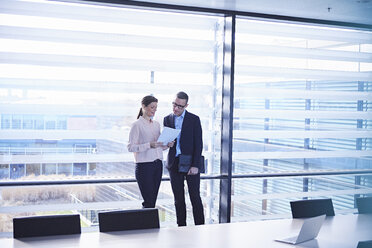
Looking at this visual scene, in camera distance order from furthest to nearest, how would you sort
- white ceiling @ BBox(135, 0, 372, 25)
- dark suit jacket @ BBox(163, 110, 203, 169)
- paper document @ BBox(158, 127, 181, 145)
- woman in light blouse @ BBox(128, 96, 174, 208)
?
white ceiling @ BBox(135, 0, 372, 25)
dark suit jacket @ BBox(163, 110, 203, 169)
woman in light blouse @ BBox(128, 96, 174, 208)
paper document @ BBox(158, 127, 181, 145)

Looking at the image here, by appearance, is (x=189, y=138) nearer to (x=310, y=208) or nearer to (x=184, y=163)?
(x=184, y=163)

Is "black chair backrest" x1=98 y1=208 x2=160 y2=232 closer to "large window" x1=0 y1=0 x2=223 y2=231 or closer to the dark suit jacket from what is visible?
the dark suit jacket

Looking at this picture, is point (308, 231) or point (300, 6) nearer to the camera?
point (308, 231)

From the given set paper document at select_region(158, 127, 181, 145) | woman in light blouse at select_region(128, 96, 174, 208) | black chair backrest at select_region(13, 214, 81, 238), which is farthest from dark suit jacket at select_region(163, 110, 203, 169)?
black chair backrest at select_region(13, 214, 81, 238)

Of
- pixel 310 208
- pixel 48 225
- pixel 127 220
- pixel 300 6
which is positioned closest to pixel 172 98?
pixel 300 6

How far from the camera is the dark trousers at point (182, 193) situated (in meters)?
5.15

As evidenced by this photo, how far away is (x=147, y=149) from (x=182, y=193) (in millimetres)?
759

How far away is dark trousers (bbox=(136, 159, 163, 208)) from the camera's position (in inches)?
191

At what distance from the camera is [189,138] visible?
5105mm

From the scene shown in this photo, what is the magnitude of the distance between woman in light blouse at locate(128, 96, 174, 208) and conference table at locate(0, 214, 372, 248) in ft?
5.75

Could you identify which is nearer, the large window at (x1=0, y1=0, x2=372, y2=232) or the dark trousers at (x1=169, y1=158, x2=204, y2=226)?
the large window at (x1=0, y1=0, x2=372, y2=232)

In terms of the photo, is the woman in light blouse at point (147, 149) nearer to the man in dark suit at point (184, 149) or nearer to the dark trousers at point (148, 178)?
the dark trousers at point (148, 178)

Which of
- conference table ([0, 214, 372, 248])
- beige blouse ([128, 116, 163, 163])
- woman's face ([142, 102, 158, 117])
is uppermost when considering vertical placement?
woman's face ([142, 102, 158, 117])

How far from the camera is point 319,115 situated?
6.60 meters
